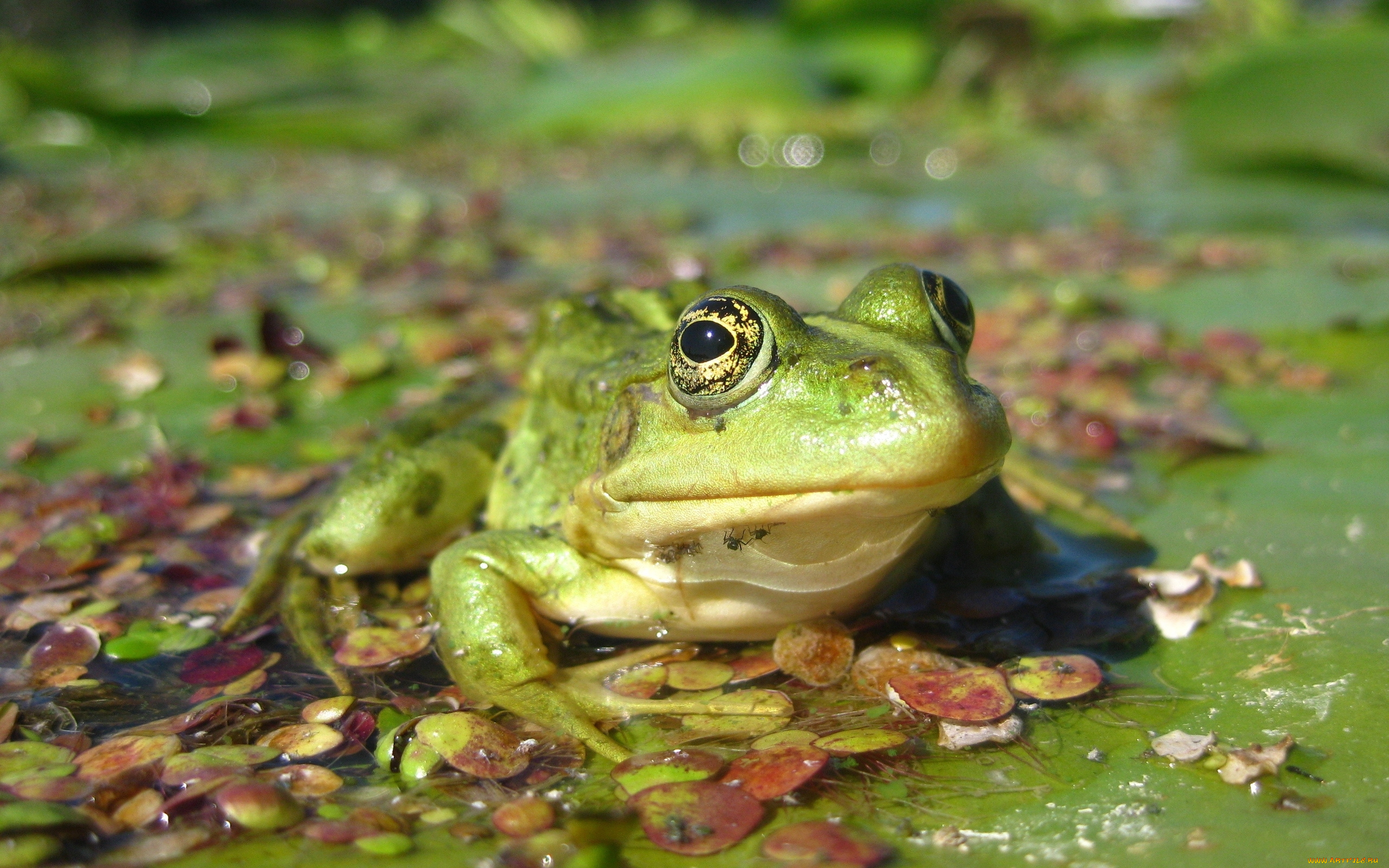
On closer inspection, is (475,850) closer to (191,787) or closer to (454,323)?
(191,787)

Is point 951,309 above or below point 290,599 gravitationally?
above

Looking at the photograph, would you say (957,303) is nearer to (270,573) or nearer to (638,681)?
(638,681)

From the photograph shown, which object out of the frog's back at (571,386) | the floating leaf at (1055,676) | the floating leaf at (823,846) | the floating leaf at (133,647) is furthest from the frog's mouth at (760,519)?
the floating leaf at (133,647)

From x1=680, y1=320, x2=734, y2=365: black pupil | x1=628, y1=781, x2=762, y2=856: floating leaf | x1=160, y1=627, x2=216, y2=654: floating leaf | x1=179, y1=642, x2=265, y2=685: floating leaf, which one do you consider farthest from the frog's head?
x1=160, y1=627, x2=216, y2=654: floating leaf

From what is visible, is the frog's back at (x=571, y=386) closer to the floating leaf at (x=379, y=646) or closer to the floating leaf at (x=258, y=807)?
the floating leaf at (x=379, y=646)

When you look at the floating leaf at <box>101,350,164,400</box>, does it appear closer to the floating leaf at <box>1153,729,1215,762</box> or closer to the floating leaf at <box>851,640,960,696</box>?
the floating leaf at <box>851,640,960,696</box>

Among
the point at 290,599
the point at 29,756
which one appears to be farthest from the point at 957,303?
the point at 29,756
